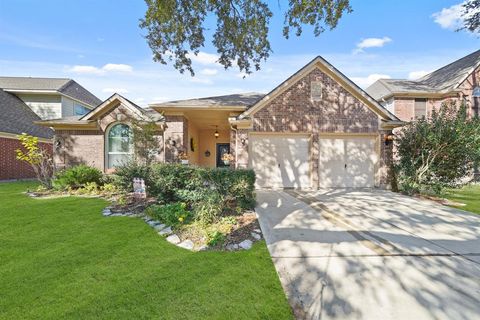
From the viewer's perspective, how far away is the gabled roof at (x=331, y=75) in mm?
9805

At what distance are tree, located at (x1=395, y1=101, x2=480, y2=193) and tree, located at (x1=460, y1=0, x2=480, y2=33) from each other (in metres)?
12.1

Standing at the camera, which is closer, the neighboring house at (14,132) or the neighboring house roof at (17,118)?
the neighboring house at (14,132)

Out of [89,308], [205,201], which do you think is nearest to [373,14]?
[205,201]

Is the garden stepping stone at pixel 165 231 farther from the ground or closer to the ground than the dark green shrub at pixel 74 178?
closer to the ground

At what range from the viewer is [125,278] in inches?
125

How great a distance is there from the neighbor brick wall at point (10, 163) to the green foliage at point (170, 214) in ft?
44.5

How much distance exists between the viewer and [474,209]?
743 centimetres

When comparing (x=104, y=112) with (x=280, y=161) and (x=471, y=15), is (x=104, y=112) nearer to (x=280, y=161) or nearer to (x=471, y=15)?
(x=280, y=161)

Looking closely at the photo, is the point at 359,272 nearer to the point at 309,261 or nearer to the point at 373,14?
the point at 309,261

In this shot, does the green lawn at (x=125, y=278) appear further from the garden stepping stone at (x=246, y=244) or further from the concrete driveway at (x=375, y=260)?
the concrete driveway at (x=375, y=260)

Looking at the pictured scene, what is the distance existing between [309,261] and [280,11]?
845 centimetres

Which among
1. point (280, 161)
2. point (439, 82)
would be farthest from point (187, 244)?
point (439, 82)

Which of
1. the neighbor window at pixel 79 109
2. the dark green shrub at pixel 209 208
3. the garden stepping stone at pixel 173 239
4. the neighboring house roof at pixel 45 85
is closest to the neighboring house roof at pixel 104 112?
the dark green shrub at pixel 209 208

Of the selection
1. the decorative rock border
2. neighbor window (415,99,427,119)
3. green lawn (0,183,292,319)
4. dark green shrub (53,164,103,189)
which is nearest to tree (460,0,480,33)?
neighbor window (415,99,427,119)
